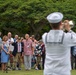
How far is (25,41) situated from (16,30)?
20.0m

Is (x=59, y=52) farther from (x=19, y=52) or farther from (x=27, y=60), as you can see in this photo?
(x=19, y=52)

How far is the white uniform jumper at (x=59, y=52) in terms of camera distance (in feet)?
20.5

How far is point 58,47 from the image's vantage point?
6340 millimetres

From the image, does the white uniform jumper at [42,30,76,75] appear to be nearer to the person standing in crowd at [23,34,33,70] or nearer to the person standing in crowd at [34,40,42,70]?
the person standing in crowd at [23,34,33,70]

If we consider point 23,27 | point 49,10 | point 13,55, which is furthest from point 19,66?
point 23,27

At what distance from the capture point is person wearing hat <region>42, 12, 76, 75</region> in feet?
20.4

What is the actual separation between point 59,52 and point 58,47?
0.28 feet

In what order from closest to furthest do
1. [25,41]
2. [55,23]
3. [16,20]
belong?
[55,23] < [25,41] < [16,20]

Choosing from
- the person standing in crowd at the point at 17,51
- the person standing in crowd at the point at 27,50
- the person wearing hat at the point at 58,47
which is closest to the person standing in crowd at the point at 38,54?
the person standing in crowd at the point at 27,50

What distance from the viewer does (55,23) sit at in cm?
620

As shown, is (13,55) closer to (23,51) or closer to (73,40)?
(23,51)

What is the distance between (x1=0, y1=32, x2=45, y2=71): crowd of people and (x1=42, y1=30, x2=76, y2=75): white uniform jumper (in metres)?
11.4

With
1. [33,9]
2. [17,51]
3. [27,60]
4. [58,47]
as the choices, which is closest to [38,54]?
[27,60]

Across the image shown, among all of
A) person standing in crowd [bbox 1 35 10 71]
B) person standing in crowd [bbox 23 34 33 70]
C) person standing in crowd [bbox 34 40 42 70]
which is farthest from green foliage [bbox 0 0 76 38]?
person standing in crowd [bbox 1 35 10 71]
